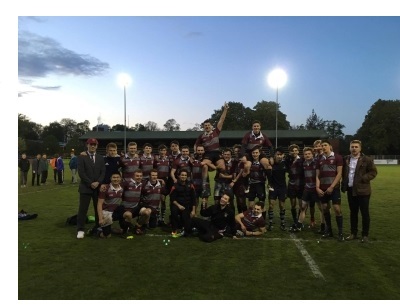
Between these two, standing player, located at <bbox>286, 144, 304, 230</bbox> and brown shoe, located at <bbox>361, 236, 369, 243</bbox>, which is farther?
standing player, located at <bbox>286, 144, 304, 230</bbox>

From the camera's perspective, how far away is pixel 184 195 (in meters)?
8.14

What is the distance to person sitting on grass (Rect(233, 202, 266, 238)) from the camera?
7742mm

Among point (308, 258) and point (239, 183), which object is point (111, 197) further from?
point (308, 258)

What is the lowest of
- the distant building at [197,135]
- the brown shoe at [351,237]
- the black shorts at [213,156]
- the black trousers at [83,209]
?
the brown shoe at [351,237]

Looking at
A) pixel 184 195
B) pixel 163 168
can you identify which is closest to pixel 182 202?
pixel 184 195

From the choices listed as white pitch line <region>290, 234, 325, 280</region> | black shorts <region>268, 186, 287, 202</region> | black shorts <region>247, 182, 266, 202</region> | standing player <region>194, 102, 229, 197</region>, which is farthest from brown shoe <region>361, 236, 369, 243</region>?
standing player <region>194, 102, 229, 197</region>

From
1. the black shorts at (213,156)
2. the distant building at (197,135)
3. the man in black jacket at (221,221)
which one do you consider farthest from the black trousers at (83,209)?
the distant building at (197,135)

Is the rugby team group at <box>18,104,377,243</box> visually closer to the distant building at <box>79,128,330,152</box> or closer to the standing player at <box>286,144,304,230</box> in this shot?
the standing player at <box>286,144,304,230</box>

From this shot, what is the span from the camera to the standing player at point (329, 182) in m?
7.48

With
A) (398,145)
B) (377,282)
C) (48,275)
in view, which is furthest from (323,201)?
(398,145)

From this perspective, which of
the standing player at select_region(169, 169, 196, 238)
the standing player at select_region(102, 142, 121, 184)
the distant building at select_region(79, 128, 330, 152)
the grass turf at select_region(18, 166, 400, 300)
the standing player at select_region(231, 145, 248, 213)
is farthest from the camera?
the distant building at select_region(79, 128, 330, 152)

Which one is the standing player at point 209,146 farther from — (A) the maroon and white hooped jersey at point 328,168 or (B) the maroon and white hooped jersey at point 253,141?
(A) the maroon and white hooped jersey at point 328,168

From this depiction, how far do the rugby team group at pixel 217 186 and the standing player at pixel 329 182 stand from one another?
2 centimetres

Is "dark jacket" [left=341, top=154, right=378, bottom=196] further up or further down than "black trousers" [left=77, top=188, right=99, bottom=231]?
further up
